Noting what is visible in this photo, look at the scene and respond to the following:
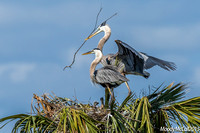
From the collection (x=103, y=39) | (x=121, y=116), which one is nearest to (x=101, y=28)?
(x=103, y=39)

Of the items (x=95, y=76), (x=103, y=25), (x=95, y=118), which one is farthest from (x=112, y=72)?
(x=103, y=25)

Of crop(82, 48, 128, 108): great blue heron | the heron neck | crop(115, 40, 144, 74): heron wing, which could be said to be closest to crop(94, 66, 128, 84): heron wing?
crop(82, 48, 128, 108): great blue heron

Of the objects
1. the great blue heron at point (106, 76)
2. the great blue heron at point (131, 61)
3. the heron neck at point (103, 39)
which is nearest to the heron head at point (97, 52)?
the great blue heron at point (106, 76)

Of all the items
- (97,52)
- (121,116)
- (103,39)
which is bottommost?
(121,116)

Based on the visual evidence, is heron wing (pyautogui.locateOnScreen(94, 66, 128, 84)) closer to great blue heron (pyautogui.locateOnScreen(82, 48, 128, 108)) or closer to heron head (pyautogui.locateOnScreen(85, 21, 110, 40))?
great blue heron (pyautogui.locateOnScreen(82, 48, 128, 108))

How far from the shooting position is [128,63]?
10.3 metres

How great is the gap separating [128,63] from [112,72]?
0.63 metres

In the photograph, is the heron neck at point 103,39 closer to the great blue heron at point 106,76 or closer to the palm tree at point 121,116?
the great blue heron at point 106,76

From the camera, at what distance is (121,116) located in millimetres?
7953

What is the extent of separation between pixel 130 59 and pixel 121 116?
98.8 inches

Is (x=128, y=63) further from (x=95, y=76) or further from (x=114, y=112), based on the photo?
(x=114, y=112)

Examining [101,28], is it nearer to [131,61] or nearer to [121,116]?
[131,61]

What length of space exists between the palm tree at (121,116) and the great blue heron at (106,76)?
1.10 m

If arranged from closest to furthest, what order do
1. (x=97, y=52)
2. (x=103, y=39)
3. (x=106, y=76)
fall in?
(x=106, y=76), (x=97, y=52), (x=103, y=39)
